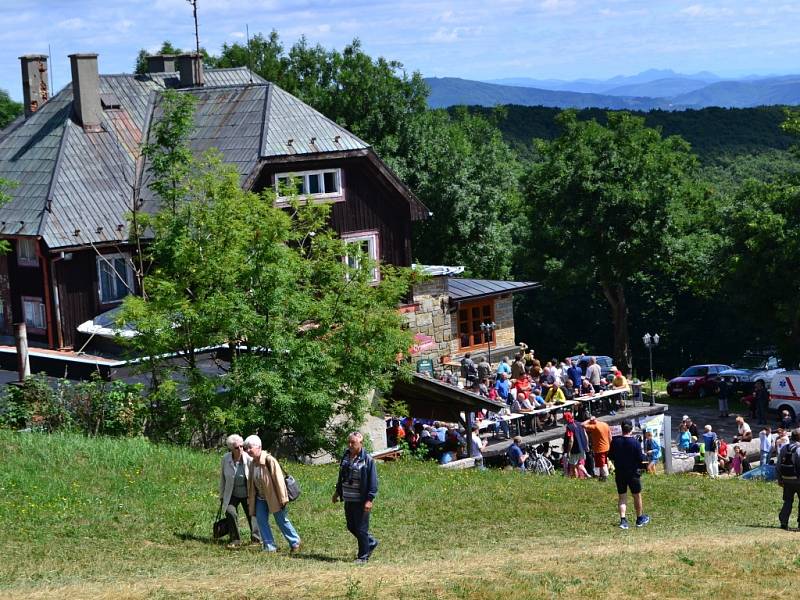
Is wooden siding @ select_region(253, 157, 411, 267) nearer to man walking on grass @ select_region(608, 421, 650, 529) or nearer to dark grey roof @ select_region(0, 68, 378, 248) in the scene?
dark grey roof @ select_region(0, 68, 378, 248)

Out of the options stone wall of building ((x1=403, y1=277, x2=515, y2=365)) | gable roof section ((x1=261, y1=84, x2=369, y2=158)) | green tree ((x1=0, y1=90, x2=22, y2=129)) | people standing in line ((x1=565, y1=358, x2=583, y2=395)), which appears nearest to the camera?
people standing in line ((x1=565, y1=358, x2=583, y2=395))

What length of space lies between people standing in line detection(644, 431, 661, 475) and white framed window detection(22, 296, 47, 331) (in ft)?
57.2

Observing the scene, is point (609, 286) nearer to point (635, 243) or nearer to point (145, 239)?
point (635, 243)

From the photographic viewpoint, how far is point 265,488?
47.1 ft

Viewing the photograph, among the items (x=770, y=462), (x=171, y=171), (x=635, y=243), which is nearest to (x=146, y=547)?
(x=171, y=171)

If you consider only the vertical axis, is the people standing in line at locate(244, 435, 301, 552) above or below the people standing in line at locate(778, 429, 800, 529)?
above

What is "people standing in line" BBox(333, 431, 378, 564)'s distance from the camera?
13867 millimetres

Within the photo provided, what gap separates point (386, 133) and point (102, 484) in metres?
38.3

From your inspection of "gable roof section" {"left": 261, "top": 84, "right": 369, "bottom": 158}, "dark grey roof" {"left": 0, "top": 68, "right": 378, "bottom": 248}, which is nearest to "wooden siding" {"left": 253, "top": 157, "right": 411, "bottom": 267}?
"gable roof section" {"left": 261, "top": 84, "right": 369, "bottom": 158}

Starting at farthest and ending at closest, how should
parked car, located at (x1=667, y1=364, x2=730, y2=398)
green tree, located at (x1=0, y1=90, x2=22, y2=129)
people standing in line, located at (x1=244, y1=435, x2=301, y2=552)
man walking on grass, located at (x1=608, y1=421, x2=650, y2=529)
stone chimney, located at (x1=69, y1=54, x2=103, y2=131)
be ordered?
green tree, located at (x1=0, y1=90, x2=22, y2=129), parked car, located at (x1=667, y1=364, x2=730, y2=398), stone chimney, located at (x1=69, y1=54, x2=103, y2=131), man walking on grass, located at (x1=608, y1=421, x2=650, y2=529), people standing in line, located at (x1=244, y1=435, x2=301, y2=552)

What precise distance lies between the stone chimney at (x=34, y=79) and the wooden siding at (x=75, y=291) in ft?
35.3

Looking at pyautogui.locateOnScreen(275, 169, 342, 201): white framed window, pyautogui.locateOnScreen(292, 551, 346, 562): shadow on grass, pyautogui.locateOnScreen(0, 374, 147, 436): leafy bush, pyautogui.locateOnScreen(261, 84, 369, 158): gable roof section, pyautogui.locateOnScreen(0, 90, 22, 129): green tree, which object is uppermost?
pyautogui.locateOnScreen(0, 90, 22, 129): green tree

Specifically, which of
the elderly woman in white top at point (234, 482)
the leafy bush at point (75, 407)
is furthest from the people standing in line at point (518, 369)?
the elderly woman in white top at point (234, 482)

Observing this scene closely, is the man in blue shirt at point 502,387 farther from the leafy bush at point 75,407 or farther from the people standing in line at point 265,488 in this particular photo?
the people standing in line at point 265,488
